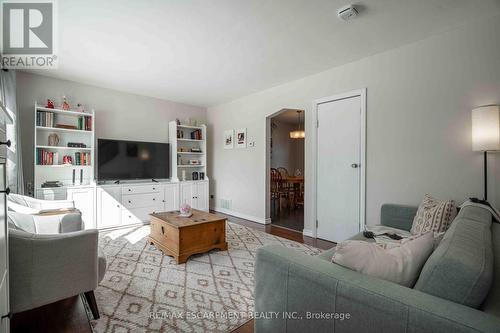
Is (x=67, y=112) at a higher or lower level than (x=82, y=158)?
higher

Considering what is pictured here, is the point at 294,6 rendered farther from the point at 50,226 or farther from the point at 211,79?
the point at 50,226

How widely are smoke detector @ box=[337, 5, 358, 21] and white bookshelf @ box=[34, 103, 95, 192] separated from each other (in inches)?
155

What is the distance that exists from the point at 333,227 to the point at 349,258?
2594mm

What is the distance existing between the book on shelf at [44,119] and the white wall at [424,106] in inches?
160

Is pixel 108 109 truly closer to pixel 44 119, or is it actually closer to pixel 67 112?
pixel 67 112

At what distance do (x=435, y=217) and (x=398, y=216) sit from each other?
501 millimetres

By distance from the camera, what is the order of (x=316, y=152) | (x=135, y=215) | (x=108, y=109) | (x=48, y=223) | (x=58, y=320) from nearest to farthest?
(x=58, y=320)
(x=48, y=223)
(x=316, y=152)
(x=135, y=215)
(x=108, y=109)

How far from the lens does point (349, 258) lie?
3.46ft

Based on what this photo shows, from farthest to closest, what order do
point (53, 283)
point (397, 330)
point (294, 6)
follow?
point (294, 6) < point (53, 283) < point (397, 330)

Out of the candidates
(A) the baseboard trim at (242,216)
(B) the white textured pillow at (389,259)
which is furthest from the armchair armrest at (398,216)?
(A) the baseboard trim at (242,216)

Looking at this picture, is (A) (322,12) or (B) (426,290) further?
(A) (322,12)

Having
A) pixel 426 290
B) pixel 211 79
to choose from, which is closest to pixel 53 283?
pixel 426 290

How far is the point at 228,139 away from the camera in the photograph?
5.35m

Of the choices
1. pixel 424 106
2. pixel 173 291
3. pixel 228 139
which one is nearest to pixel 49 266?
pixel 173 291
